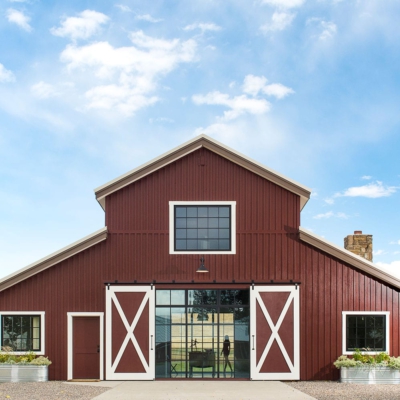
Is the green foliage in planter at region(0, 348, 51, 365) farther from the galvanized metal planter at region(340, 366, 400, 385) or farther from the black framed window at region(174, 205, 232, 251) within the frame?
the galvanized metal planter at region(340, 366, 400, 385)

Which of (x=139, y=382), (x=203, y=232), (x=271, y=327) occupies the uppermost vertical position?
(x=203, y=232)

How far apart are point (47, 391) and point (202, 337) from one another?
15.7 feet

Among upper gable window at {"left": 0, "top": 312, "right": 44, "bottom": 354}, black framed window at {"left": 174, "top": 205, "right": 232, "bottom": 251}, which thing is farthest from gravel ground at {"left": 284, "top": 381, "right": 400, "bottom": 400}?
upper gable window at {"left": 0, "top": 312, "right": 44, "bottom": 354}

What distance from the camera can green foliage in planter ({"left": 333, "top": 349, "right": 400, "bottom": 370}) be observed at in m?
17.1

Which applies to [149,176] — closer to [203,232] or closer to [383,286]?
[203,232]

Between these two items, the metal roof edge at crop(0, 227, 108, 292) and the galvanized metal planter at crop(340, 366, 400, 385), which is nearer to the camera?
the galvanized metal planter at crop(340, 366, 400, 385)

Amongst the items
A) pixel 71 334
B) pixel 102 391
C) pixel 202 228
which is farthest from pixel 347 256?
pixel 71 334

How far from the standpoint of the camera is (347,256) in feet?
57.9

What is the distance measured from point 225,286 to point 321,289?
9.87 feet

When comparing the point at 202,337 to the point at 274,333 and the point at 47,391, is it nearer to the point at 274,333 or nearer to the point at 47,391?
the point at 274,333

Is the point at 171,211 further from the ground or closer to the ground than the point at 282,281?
further from the ground

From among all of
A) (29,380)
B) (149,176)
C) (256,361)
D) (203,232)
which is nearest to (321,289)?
(256,361)

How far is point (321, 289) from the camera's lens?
17.8m

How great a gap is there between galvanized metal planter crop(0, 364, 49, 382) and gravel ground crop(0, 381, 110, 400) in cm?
33
